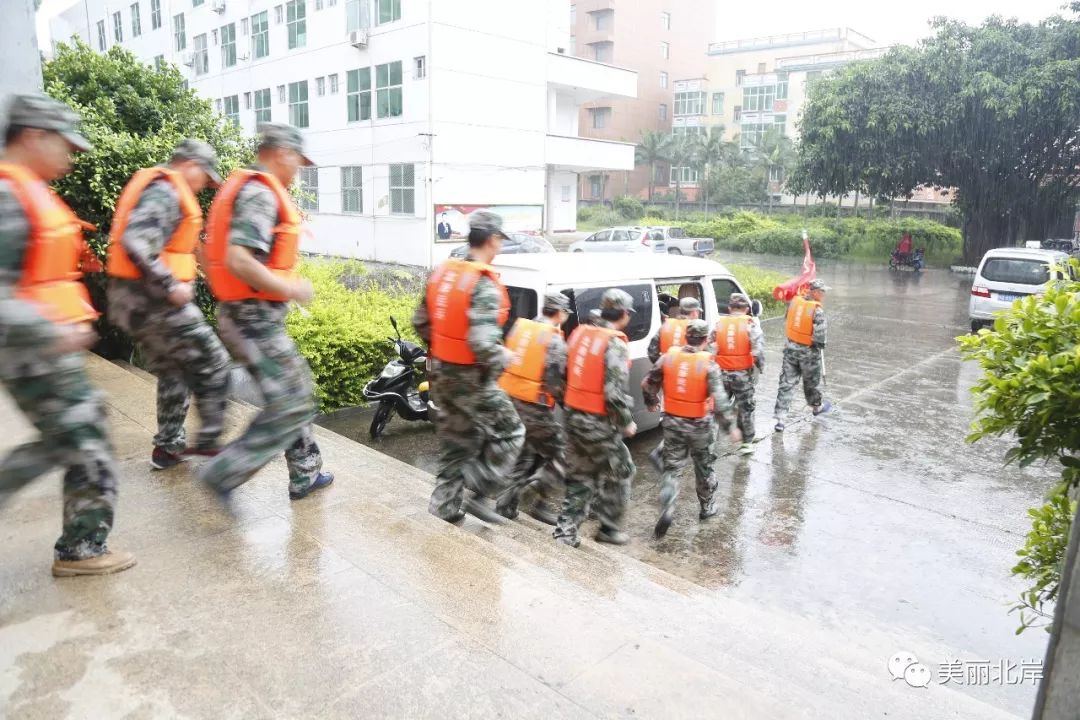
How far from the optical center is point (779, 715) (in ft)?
8.26

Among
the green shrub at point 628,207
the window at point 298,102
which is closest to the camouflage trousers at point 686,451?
the window at point 298,102

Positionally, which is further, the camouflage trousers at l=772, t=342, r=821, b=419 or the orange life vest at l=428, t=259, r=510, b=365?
the camouflage trousers at l=772, t=342, r=821, b=419

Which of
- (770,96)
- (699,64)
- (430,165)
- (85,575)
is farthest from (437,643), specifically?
(699,64)

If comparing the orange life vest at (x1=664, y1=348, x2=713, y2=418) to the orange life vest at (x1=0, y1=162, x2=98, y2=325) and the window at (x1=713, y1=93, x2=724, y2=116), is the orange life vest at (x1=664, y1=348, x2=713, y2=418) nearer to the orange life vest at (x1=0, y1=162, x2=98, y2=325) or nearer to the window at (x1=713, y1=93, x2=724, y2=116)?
the orange life vest at (x1=0, y1=162, x2=98, y2=325)

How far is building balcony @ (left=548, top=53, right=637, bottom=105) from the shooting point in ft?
102

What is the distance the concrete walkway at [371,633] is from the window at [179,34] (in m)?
41.1

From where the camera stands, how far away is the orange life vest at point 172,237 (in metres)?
3.61

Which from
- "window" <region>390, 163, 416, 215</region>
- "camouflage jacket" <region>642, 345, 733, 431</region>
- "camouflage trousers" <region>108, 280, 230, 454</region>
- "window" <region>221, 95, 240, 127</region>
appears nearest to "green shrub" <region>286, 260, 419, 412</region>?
"camouflage jacket" <region>642, 345, 733, 431</region>

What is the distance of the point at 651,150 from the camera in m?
61.2

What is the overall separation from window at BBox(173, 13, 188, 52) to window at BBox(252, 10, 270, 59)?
715 cm

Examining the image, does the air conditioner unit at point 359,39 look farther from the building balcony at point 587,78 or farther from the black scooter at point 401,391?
the black scooter at point 401,391

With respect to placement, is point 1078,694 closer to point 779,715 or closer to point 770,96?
point 779,715

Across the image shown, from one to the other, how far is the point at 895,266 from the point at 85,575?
3295cm

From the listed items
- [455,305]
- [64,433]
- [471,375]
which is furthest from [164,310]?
[471,375]
